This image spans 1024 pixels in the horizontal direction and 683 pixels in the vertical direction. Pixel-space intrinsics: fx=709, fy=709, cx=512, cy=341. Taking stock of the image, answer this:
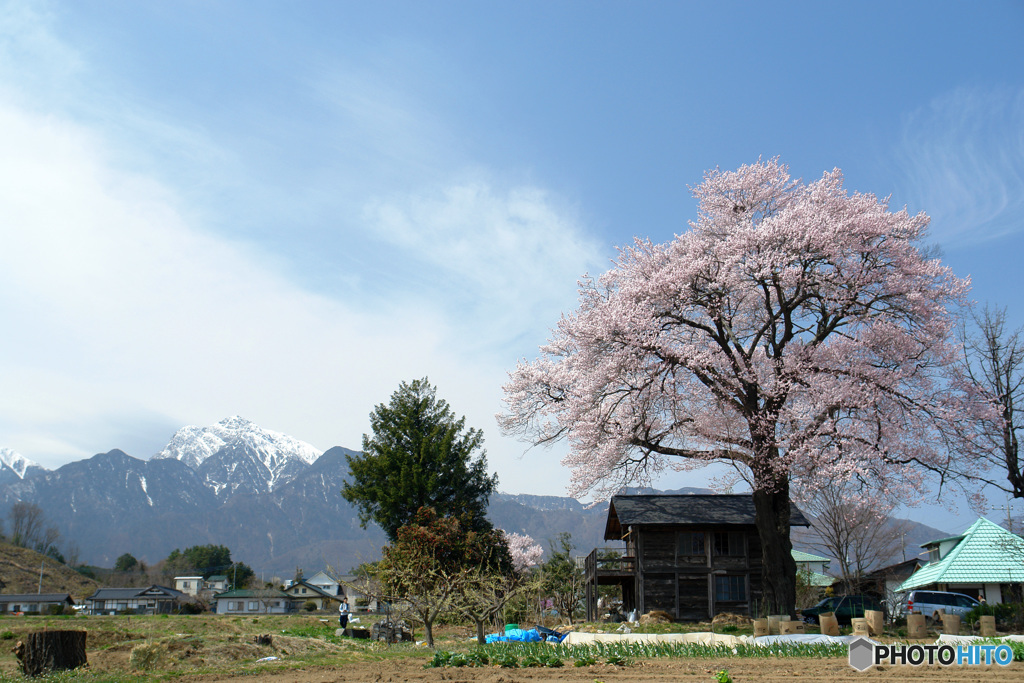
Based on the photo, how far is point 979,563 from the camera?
1304 inches

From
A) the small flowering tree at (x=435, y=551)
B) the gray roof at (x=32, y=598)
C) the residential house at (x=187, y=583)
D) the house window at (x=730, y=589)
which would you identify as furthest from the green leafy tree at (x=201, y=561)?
the house window at (x=730, y=589)

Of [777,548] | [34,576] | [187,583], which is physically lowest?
[187,583]

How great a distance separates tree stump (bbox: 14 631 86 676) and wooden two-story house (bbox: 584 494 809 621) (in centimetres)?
1895

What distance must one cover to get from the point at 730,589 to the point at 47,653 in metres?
22.8

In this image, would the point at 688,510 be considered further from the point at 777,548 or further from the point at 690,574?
the point at 777,548

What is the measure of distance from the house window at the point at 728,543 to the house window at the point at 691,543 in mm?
616

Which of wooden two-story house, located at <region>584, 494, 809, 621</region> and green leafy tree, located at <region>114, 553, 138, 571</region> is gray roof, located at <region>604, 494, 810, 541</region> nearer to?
wooden two-story house, located at <region>584, 494, 809, 621</region>

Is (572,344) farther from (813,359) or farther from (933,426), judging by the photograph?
(933,426)

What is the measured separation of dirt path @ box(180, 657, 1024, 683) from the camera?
8422 mm

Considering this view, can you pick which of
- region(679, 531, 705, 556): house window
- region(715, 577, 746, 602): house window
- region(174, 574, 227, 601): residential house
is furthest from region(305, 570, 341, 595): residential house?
region(715, 577, 746, 602): house window

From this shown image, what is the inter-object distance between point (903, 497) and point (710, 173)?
1131 centimetres

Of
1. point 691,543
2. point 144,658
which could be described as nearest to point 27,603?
point 144,658

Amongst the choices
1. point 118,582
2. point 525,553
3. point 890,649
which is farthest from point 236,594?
point 890,649

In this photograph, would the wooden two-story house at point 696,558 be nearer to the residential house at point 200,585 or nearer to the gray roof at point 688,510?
the gray roof at point 688,510
